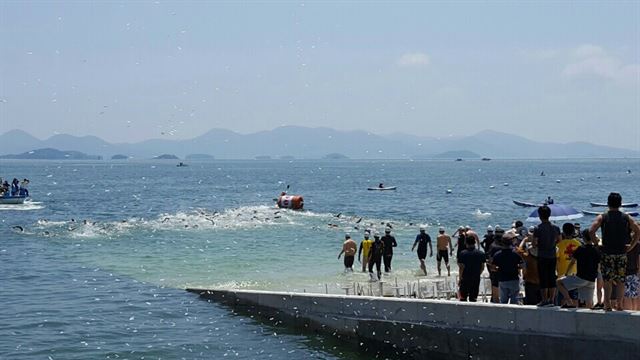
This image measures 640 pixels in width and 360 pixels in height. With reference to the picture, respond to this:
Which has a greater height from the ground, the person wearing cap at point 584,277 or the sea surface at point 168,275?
the person wearing cap at point 584,277

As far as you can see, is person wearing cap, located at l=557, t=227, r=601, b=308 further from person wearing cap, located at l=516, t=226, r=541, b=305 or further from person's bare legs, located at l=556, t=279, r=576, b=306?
person wearing cap, located at l=516, t=226, r=541, b=305

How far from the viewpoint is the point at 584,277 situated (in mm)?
12461

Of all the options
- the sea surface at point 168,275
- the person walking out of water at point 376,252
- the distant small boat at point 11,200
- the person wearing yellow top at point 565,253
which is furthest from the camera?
the distant small boat at point 11,200

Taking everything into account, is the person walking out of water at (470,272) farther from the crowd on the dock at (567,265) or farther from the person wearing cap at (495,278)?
the person wearing cap at (495,278)

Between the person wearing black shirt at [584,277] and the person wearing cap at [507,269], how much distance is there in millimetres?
1135

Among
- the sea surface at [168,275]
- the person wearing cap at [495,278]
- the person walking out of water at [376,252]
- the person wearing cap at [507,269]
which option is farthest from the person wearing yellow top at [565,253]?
the person walking out of water at [376,252]

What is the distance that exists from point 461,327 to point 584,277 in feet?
8.12

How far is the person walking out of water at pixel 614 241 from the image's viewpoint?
459 inches

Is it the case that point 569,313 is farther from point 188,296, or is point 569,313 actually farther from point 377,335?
point 188,296

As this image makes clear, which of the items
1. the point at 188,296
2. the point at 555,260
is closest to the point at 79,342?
the point at 188,296

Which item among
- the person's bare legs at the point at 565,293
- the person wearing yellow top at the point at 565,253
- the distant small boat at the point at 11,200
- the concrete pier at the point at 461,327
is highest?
the person wearing yellow top at the point at 565,253

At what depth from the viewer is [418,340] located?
A: 48.8 ft

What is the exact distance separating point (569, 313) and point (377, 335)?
447 centimetres

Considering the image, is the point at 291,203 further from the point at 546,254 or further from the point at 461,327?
the point at 546,254
